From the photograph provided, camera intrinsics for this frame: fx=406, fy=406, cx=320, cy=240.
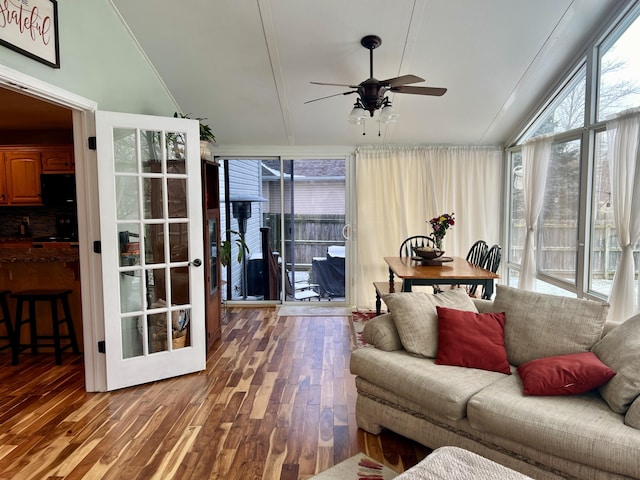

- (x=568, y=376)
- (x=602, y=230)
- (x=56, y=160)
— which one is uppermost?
(x=56, y=160)

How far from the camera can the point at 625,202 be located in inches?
119

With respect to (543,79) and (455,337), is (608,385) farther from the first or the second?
(543,79)

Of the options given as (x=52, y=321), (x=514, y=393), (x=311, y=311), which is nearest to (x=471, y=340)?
(x=514, y=393)

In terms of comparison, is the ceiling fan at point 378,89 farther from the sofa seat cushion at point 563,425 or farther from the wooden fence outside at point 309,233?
the wooden fence outside at point 309,233

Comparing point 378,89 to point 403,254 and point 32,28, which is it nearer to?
point 32,28

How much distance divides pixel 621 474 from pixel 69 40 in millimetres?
3748

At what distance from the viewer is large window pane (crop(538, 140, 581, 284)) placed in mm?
3766

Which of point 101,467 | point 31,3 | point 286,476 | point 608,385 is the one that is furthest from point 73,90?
point 608,385

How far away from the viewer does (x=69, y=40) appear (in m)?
2.66

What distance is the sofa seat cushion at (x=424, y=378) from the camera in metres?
2.01

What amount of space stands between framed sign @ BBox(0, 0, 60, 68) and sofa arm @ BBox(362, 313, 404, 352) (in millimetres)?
2591

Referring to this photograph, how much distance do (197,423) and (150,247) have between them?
1384mm

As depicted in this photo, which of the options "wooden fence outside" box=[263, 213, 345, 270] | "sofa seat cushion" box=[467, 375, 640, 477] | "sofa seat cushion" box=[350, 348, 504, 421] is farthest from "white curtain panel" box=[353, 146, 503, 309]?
"sofa seat cushion" box=[467, 375, 640, 477]

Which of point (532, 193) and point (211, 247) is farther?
point (532, 193)
